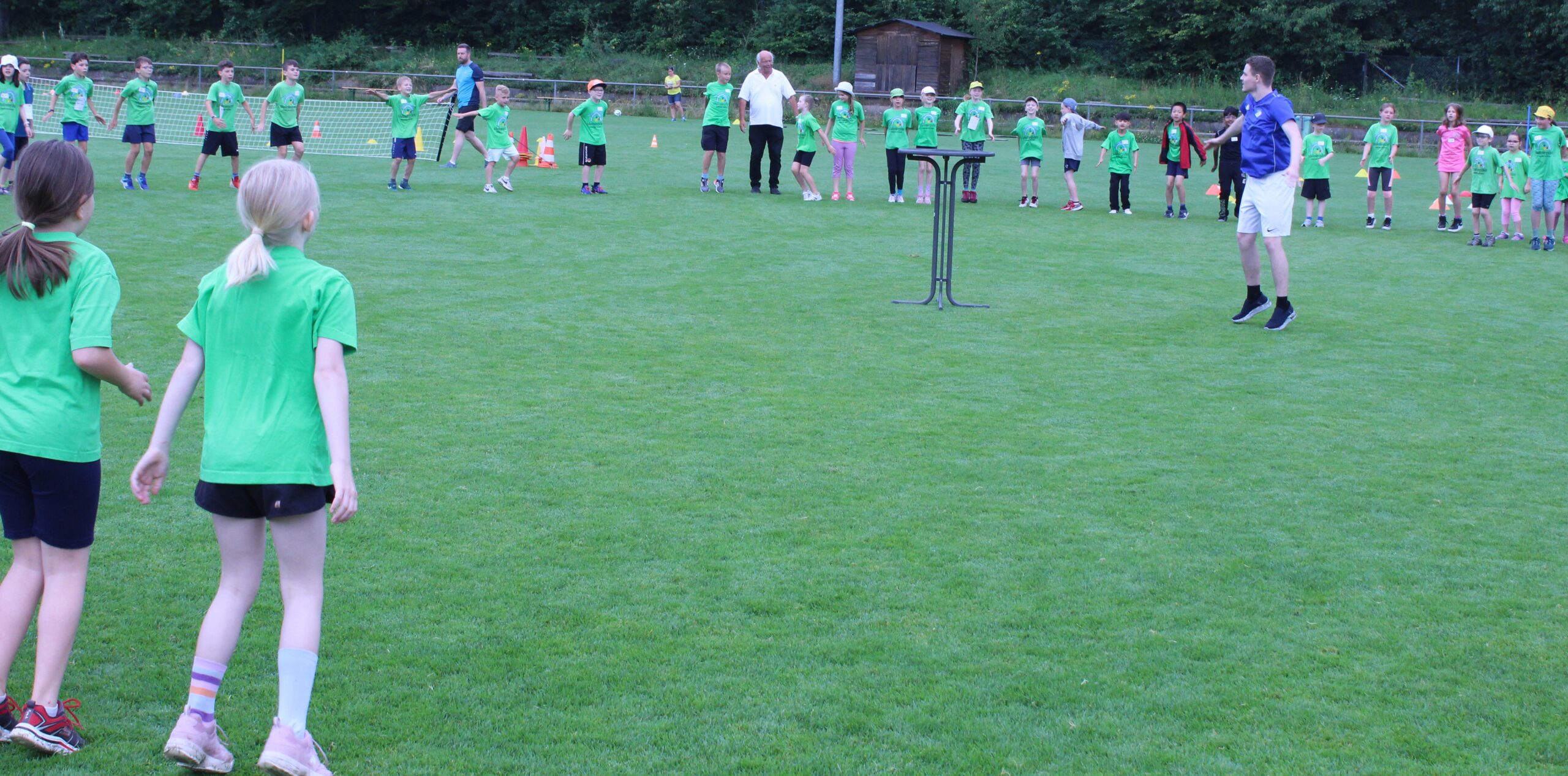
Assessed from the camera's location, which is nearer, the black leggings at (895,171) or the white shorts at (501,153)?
the white shorts at (501,153)

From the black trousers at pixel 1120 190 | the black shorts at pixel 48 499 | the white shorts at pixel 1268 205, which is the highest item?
the black trousers at pixel 1120 190

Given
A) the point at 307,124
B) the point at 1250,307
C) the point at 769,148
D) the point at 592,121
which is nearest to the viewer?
the point at 1250,307

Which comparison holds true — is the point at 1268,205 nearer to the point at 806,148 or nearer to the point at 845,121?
the point at 845,121

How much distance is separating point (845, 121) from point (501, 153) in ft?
16.8

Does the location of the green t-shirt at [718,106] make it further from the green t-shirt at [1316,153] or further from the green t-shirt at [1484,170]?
the green t-shirt at [1484,170]

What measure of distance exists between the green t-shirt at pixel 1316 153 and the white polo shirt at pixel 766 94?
7.27 meters

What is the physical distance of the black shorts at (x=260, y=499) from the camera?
3.06 metres

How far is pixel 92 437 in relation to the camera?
334 cm

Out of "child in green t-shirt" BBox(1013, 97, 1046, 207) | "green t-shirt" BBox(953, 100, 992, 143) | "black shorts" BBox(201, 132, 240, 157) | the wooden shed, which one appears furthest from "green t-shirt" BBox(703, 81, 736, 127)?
the wooden shed

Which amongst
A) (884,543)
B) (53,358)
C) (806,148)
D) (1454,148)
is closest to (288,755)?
(53,358)

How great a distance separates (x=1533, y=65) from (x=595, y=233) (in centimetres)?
4474

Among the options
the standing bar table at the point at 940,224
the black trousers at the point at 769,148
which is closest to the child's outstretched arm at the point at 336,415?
the standing bar table at the point at 940,224

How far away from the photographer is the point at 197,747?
→ 315cm

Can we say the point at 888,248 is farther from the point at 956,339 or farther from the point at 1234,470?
the point at 1234,470
